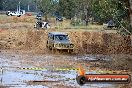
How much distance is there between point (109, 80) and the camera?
12.5 metres

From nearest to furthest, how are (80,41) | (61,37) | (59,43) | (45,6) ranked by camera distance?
(59,43) < (61,37) < (80,41) < (45,6)

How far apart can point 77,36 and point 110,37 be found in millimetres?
3842

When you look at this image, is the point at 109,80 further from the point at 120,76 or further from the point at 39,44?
the point at 39,44

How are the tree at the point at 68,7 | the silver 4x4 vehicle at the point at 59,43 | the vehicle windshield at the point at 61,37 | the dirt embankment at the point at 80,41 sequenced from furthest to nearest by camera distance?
the tree at the point at 68,7
the dirt embankment at the point at 80,41
the vehicle windshield at the point at 61,37
the silver 4x4 vehicle at the point at 59,43

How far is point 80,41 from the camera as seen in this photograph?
48.7 meters

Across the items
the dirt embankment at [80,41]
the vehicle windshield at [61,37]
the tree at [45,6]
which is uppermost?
the tree at [45,6]

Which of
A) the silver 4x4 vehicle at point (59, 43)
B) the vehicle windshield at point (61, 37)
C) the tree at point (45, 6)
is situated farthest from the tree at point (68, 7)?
the silver 4x4 vehicle at point (59, 43)

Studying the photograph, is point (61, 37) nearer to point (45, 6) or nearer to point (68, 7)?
point (45, 6)

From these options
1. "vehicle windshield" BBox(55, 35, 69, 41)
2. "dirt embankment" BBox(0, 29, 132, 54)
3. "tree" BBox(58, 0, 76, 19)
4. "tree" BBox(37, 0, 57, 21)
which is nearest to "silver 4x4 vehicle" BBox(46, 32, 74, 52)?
"vehicle windshield" BBox(55, 35, 69, 41)

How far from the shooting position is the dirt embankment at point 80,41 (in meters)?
47.2

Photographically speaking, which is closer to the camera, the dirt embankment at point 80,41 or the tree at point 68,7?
the dirt embankment at point 80,41

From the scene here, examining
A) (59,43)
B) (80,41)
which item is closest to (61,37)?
(59,43)

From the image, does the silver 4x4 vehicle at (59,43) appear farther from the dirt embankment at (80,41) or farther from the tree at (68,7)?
the tree at (68,7)

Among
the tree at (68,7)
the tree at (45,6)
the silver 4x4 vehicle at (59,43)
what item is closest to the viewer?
the silver 4x4 vehicle at (59,43)
